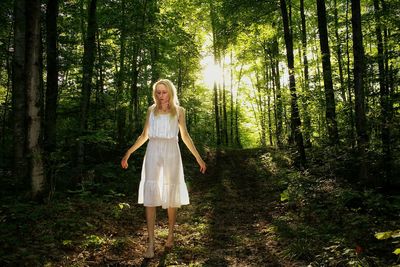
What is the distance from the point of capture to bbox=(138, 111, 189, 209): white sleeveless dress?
502 cm

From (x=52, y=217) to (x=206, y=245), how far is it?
2.71m

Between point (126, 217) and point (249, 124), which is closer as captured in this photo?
point (126, 217)

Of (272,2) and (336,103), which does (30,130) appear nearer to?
(336,103)

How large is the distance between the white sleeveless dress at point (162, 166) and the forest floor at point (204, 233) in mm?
829

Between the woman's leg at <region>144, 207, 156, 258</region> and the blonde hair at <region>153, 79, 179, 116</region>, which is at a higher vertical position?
the blonde hair at <region>153, 79, 179, 116</region>

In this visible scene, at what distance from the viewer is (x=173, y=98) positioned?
5117 mm

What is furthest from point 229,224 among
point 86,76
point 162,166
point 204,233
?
point 86,76

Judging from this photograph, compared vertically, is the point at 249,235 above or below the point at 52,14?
below

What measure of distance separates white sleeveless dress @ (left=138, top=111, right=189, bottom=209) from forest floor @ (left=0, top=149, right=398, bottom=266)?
83 cm

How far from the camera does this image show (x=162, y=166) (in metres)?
5.11

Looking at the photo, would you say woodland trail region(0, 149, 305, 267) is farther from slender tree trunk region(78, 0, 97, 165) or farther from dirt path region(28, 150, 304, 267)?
slender tree trunk region(78, 0, 97, 165)

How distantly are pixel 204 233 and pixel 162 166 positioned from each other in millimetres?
2060

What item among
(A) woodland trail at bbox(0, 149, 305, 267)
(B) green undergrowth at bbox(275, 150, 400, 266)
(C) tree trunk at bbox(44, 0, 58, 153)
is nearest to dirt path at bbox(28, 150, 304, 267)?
(A) woodland trail at bbox(0, 149, 305, 267)

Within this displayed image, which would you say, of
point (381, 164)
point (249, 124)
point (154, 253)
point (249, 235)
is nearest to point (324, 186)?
point (381, 164)
